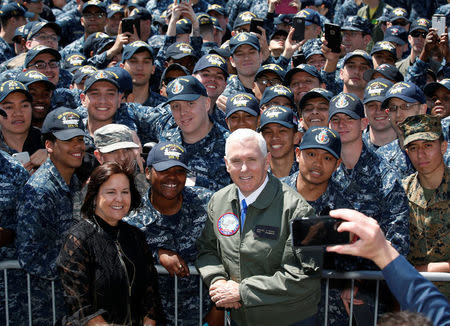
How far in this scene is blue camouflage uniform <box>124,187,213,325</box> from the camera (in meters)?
4.55

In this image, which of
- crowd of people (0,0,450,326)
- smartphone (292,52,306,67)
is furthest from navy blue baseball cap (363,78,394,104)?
smartphone (292,52,306,67)

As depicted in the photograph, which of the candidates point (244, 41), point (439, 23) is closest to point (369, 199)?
point (244, 41)

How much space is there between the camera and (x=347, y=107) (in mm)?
5574

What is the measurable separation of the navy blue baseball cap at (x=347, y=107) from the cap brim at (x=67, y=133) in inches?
90.8

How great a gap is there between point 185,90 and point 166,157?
1.28 meters

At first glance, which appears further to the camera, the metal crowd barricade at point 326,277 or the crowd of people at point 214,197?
the metal crowd barricade at point 326,277

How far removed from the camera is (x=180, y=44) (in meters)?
7.89

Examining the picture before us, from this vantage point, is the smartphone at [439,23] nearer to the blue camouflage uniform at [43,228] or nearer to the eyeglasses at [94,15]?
the eyeglasses at [94,15]

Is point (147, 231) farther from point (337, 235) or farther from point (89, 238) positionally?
point (337, 235)

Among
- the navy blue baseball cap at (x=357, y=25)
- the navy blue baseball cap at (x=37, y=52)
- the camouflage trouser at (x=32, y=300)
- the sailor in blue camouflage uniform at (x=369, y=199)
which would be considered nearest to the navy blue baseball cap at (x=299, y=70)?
the sailor in blue camouflage uniform at (x=369, y=199)

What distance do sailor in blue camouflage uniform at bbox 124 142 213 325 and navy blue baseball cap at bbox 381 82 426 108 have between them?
7.73 ft

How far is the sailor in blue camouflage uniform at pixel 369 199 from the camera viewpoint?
4.54m

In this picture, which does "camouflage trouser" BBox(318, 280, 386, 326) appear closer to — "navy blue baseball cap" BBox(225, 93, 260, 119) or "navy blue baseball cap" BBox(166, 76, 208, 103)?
"navy blue baseball cap" BBox(225, 93, 260, 119)

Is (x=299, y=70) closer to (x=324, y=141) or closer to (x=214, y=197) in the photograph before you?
(x=324, y=141)
